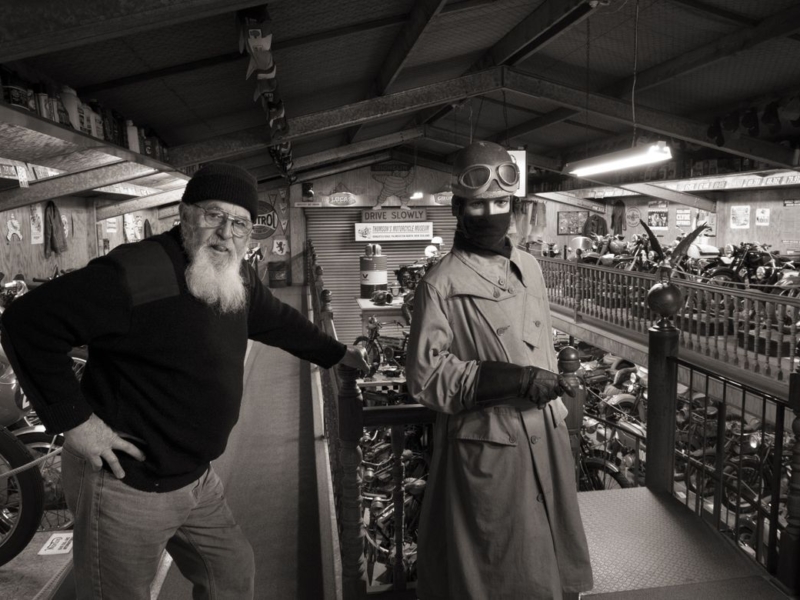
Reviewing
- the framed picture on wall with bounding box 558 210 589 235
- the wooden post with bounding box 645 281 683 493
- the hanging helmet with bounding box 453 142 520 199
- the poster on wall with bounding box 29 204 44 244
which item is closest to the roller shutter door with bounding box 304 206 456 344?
the framed picture on wall with bounding box 558 210 589 235

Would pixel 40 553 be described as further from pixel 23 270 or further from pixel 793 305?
pixel 793 305

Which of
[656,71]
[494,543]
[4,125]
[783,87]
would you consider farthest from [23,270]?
[783,87]

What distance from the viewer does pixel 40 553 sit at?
325 centimetres

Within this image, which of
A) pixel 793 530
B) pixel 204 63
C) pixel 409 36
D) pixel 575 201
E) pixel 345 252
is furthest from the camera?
pixel 345 252

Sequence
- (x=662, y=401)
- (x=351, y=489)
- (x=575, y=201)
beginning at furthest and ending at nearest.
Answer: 1. (x=575, y=201)
2. (x=662, y=401)
3. (x=351, y=489)

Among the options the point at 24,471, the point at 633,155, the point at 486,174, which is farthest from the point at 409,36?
the point at 24,471

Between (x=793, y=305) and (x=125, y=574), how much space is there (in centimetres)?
674

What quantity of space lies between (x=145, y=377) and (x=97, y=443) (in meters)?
0.21

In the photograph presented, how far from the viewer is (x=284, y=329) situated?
224 cm

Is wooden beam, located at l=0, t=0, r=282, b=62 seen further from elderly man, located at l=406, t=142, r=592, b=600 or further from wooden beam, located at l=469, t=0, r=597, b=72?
wooden beam, located at l=469, t=0, r=597, b=72

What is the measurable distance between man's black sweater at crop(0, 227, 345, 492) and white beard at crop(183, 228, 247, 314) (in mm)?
27

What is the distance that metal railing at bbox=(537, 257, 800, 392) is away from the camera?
6.76 m

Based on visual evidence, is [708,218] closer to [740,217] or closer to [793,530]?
[740,217]

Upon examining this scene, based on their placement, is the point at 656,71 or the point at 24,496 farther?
the point at 656,71
